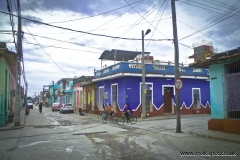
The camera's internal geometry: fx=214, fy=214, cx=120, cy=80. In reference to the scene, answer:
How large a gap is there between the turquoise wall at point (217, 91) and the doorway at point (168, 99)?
10.0 m

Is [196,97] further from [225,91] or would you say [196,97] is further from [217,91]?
[225,91]

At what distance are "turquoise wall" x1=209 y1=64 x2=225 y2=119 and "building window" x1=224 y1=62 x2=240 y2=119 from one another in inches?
9.2


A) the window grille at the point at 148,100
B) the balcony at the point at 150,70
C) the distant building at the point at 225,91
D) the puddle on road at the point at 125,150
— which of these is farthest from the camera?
the window grille at the point at 148,100

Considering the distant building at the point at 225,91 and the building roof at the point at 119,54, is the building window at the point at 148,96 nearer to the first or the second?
the building roof at the point at 119,54

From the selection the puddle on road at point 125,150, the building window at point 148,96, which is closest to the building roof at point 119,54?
the building window at point 148,96

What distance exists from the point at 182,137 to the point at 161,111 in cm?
1071

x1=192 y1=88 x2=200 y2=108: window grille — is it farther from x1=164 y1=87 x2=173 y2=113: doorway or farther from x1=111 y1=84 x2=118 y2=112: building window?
x1=111 y1=84 x2=118 y2=112: building window

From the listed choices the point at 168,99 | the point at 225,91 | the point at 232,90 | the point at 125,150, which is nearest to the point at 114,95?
the point at 168,99

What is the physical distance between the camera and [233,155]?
6859 mm

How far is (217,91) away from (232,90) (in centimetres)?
87

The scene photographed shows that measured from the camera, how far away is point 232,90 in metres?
10.6

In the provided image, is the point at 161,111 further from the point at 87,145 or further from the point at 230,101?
the point at 87,145

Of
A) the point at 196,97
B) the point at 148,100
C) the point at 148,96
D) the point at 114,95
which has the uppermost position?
the point at 114,95

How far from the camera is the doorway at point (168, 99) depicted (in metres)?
21.6
